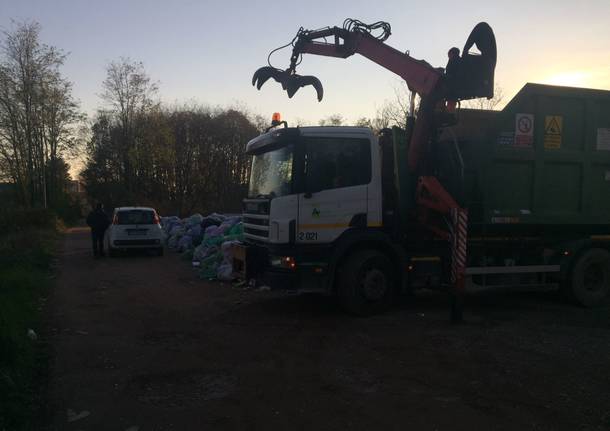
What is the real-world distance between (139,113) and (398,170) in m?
35.8

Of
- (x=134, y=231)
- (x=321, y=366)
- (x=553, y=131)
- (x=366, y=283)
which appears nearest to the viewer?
(x=321, y=366)

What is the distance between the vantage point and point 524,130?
8.75m

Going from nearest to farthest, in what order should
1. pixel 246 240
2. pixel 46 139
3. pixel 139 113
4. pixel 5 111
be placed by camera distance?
pixel 246 240 → pixel 5 111 → pixel 46 139 → pixel 139 113

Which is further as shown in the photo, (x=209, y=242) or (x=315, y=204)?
(x=209, y=242)

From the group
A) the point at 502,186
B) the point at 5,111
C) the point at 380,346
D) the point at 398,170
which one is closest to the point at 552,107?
the point at 502,186

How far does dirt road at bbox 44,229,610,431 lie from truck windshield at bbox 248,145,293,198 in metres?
2.04

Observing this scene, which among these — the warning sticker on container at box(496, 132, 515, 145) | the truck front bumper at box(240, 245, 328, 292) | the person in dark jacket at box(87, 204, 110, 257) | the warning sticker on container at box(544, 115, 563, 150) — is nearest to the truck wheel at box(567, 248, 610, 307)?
the warning sticker on container at box(544, 115, 563, 150)

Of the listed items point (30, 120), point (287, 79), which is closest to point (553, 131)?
point (287, 79)

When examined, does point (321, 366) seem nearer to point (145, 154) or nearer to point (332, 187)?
point (332, 187)

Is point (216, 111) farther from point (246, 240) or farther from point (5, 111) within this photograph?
point (246, 240)

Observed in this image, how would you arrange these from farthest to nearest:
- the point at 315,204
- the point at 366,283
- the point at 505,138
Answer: the point at 505,138
the point at 366,283
the point at 315,204

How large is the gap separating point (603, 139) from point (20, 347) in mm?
9657

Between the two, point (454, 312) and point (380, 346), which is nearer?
point (380, 346)

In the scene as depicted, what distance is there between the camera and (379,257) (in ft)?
27.2
